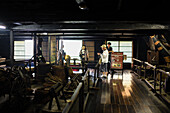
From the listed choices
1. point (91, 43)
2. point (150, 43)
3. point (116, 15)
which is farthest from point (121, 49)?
point (116, 15)

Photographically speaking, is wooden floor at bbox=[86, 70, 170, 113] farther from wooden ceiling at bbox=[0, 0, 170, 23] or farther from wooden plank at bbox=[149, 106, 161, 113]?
wooden ceiling at bbox=[0, 0, 170, 23]

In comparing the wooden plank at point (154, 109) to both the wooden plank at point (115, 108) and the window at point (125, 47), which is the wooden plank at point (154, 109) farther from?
the window at point (125, 47)

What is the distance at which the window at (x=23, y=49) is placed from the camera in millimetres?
15812

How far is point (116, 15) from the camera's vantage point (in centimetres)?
538

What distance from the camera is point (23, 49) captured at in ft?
52.4

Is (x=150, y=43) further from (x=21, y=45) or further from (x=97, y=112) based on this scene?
(x=21, y=45)

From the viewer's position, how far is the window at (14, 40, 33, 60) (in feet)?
51.9

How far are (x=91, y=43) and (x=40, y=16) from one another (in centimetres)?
924

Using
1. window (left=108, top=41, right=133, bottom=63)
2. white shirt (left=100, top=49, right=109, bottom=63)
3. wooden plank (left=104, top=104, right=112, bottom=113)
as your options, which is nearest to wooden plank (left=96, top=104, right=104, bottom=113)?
wooden plank (left=104, top=104, right=112, bottom=113)

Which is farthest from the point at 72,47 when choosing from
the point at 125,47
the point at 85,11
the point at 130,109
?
the point at 130,109

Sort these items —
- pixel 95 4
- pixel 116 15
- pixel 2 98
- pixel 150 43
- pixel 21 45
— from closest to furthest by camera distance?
pixel 95 4, pixel 116 15, pixel 2 98, pixel 150 43, pixel 21 45

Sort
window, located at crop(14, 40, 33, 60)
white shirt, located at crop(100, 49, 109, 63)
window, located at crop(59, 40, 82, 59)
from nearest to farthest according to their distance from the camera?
white shirt, located at crop(100, 49, 109, 63) → window, located at crop(59, 40, 82, 59) → window, located at crop(14, 40, 33, 60)

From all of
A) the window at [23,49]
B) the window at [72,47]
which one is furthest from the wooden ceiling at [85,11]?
the window at [23,49]

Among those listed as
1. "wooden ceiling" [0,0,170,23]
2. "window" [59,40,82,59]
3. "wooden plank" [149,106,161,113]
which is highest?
"wooden ceiling" [0,0,170,23]
